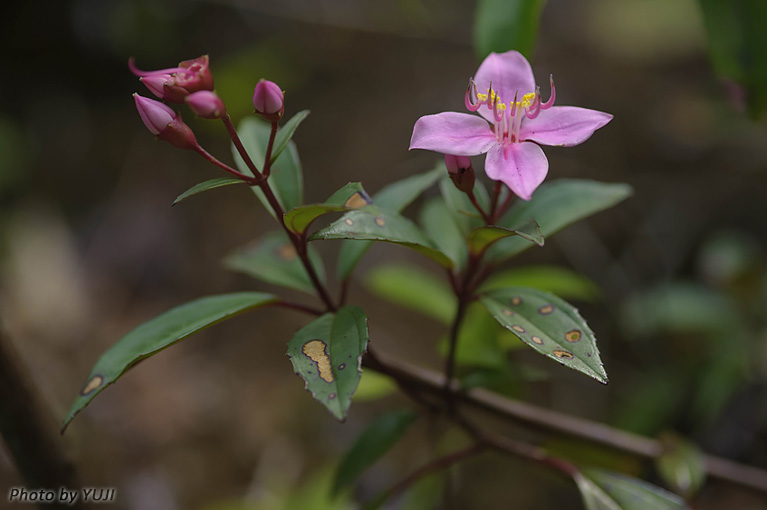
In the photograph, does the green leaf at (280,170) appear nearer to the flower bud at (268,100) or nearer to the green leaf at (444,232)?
the flower bud at (268,100)

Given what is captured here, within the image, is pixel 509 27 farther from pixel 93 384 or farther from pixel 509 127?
pixel 93 384

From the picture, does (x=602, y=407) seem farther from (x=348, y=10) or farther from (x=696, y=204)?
(x=348, y=10)

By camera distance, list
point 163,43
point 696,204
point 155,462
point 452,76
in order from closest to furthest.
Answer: point 155,462 < point 696,204 < point 452,76 < point 163,43

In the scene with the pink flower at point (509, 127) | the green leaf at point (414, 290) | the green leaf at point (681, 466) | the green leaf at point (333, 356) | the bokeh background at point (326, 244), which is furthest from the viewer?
the bokeh background at point (326, 244)


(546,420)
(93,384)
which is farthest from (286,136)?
(546,420)

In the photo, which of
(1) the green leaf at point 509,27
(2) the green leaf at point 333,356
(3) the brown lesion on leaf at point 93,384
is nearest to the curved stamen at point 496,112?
(1) the green leaf at point 509,27

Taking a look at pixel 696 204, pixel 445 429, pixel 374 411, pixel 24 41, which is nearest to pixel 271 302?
pixel 445 429

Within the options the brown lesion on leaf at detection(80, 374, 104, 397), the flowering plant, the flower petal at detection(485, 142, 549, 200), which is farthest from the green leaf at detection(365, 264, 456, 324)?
the brown lesion on leaf at detection(80, 374, 104, 397)
